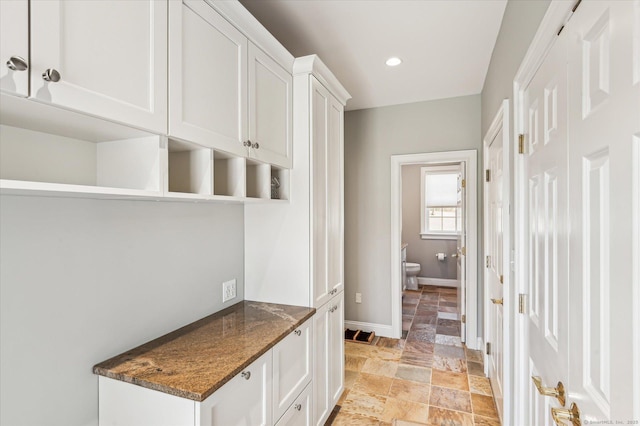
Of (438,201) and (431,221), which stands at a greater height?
(438,201)

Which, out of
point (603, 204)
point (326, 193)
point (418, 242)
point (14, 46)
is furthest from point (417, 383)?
point (418, 242)

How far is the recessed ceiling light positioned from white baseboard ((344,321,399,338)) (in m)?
2.73

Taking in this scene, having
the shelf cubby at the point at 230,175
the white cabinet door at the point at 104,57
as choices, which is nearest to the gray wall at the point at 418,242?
the shelf cubby at the point at 230,175

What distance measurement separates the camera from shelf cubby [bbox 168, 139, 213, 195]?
1.30 m

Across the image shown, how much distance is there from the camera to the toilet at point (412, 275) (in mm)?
5602

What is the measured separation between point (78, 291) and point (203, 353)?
0.51m

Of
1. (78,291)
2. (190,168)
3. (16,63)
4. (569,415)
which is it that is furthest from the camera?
(190,168)

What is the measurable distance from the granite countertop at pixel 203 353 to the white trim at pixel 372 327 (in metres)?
2.15

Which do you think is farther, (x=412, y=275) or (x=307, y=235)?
(x=412, y=275)

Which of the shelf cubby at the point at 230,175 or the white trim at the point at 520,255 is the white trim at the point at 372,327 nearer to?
the white trim at the point at 520,255

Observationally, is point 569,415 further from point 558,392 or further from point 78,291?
point 78,291

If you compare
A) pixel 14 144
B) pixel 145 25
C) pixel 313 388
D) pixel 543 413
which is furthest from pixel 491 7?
pixel 313 388

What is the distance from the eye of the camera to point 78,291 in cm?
113

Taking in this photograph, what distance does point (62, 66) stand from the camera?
2.57ft
